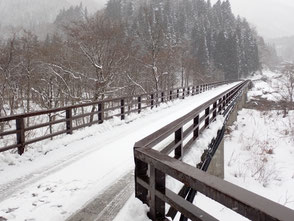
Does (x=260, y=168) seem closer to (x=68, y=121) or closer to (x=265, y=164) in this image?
(x=265, y=164)

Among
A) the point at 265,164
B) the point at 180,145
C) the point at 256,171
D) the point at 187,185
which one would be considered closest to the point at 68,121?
the point at 180,145

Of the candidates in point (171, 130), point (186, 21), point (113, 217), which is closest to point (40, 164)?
point (113, 217)

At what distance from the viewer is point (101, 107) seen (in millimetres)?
11641

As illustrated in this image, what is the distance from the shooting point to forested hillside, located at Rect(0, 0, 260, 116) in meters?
21.8

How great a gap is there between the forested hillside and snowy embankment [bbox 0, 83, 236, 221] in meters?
11.9

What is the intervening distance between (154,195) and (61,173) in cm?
336

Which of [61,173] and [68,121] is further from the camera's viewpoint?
[68,121]

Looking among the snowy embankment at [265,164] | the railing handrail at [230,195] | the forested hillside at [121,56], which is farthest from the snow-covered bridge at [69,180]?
the forested hillside at [121,56]

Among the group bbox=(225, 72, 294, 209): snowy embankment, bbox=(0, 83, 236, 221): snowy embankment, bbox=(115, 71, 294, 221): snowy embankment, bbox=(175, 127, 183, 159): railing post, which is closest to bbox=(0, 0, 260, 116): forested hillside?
bbox=(225, 72, 294, 209): snowy embankment

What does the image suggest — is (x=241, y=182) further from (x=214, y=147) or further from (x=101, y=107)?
(x=101, y=107)

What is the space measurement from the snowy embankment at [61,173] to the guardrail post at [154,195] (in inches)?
62.6

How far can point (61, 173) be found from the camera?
5.74 m

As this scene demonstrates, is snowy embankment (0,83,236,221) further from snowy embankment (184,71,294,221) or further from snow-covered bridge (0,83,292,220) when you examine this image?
snowy embankment (184,71,294,221)

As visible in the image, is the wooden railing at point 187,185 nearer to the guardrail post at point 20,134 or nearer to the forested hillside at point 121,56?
the guardrail post at point 20,134
